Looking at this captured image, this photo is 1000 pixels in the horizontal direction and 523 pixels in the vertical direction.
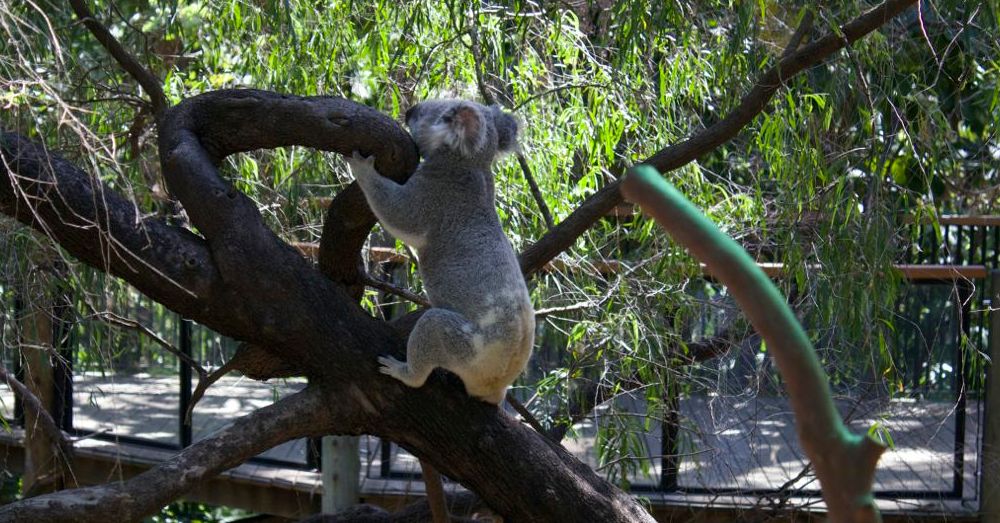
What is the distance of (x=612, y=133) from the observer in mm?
3811

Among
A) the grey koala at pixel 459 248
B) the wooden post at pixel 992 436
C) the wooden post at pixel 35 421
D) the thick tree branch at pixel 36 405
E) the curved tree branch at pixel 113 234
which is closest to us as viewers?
the curved tree branch at pixel 113 234

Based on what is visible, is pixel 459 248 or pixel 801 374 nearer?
pixel 801 374

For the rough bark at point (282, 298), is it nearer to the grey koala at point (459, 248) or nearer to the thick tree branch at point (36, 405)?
the grey koala at point (459, 248)

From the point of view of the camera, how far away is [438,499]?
11.2 feet

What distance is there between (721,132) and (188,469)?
6.22 feet

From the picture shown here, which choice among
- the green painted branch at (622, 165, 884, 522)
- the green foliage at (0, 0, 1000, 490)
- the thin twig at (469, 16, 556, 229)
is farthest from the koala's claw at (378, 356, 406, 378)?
the green painted branch at (622, 165, 884, 522)

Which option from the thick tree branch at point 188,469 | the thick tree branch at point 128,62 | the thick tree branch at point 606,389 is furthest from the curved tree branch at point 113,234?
the thick tree branch at point 606,389

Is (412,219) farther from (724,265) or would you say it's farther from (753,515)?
(753,515)

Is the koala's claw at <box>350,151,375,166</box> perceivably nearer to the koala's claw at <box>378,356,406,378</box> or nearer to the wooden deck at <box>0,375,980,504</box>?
the koala's claw at <box>378,356,406,378</box>

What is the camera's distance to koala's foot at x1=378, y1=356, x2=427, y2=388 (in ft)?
8.42

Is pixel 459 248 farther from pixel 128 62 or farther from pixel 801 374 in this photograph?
pixel 801 374

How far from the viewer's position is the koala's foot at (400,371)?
257 centimetres

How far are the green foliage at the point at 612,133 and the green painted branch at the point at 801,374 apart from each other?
225 centimetres

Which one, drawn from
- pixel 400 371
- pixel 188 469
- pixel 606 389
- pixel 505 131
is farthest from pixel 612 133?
pixel 188 469
